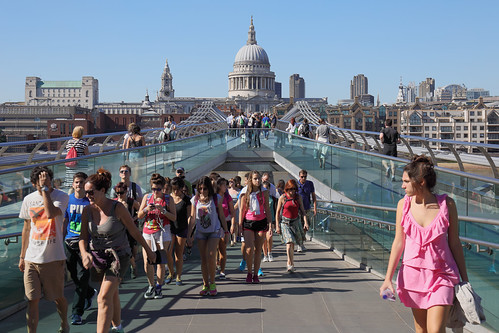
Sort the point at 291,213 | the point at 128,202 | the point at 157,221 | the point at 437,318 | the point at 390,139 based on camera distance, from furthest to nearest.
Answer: the point at 390,139
the point at 291,213
the point at 157,221
the point at 128,202
the point at 437,318

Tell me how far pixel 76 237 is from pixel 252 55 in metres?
181

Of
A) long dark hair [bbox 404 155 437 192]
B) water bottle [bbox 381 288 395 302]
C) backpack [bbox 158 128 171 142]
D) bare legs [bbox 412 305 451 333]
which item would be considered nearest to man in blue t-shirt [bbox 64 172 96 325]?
water bottle [bbox 381 288 395 302]

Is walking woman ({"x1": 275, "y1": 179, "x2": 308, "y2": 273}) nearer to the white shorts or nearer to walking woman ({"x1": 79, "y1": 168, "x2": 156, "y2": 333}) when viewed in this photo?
the white shorts

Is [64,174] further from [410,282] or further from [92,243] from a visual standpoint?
[410,282]

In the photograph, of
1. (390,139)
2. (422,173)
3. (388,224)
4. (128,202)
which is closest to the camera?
(422,173)

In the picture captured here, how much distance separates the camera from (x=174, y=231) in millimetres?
9141

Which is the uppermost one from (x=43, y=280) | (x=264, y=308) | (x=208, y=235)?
(x=208, y=235)

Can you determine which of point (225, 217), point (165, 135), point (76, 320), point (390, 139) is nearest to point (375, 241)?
point (225, 217)

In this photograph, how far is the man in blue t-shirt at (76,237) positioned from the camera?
6785mm

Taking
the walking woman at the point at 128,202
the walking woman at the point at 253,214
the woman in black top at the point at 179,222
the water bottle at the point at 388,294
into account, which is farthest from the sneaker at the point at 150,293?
the water bottle at the point at 388,294

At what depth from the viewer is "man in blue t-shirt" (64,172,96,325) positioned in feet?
22.3

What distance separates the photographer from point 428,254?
479 centimetres

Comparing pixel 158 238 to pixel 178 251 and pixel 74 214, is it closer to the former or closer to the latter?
pixel 178 251

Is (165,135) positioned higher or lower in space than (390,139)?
higher
